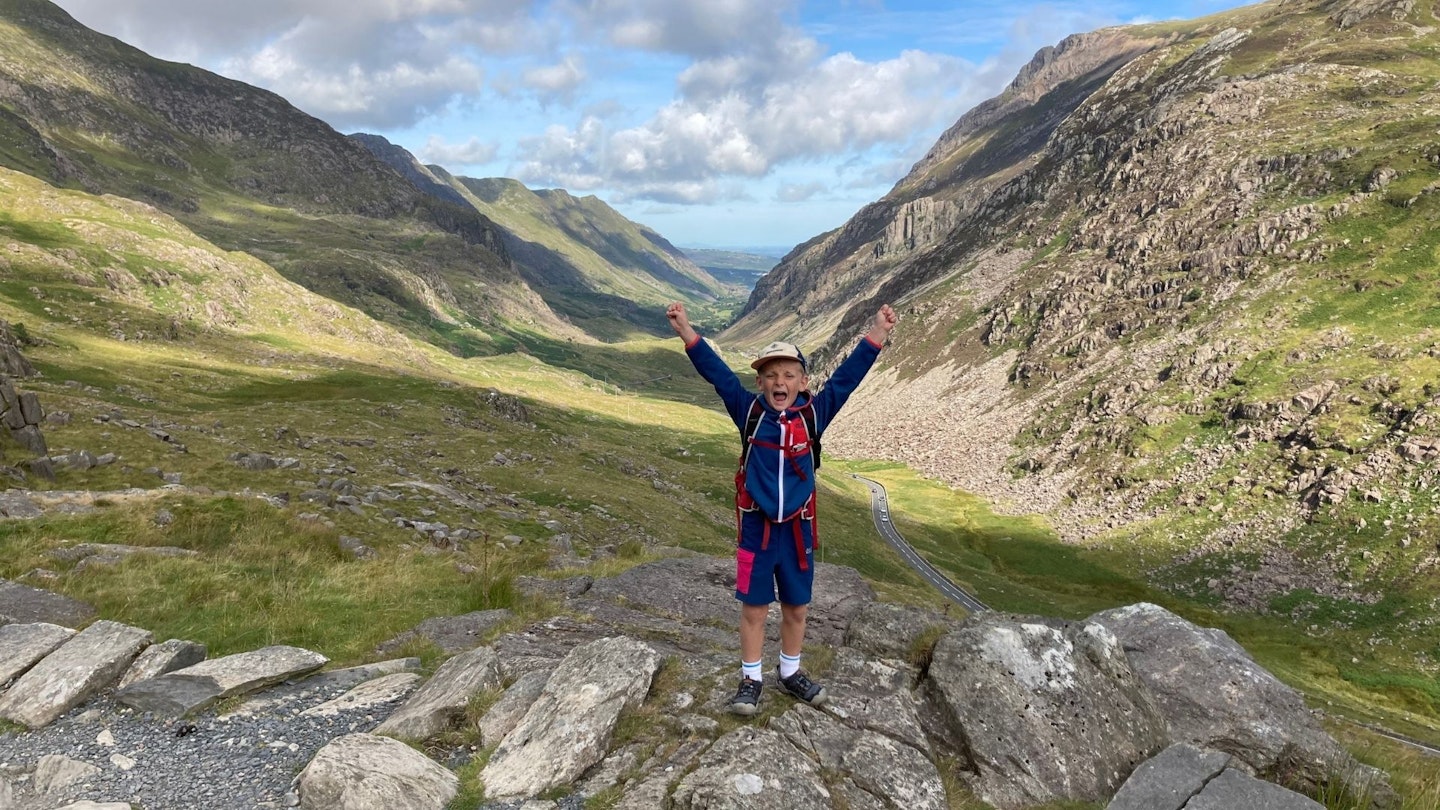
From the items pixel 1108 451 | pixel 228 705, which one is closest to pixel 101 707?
pixel 228 705

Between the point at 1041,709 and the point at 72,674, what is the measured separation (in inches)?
529

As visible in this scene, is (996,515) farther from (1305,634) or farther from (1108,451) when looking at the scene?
(1305,634)

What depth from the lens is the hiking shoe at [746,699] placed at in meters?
8.66

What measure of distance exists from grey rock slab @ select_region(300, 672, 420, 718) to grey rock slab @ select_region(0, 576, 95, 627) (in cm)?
660

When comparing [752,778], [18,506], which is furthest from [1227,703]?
[18,506]

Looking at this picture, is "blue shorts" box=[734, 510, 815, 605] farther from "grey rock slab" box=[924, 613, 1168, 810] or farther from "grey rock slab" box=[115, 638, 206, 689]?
"grey rock slab" box=[115, 638, 206, 689]

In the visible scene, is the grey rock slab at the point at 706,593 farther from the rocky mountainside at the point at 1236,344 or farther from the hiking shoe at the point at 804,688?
the rocky mountainside at the point at 1236,344

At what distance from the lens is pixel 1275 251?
123 m

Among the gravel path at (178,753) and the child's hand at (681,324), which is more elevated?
the child's hand at (681,324)

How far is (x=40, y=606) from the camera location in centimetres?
1288

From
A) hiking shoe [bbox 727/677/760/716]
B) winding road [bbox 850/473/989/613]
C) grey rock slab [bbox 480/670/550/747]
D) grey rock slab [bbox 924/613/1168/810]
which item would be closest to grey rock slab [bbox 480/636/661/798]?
grey rock slab [bbox 480/670/550/747]

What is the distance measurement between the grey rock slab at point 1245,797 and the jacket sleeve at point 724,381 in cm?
684

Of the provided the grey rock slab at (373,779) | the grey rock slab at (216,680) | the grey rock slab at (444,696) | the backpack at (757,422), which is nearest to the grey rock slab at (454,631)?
the grey rock slab at (216,680)

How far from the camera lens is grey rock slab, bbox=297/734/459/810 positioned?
6695 millimetres
